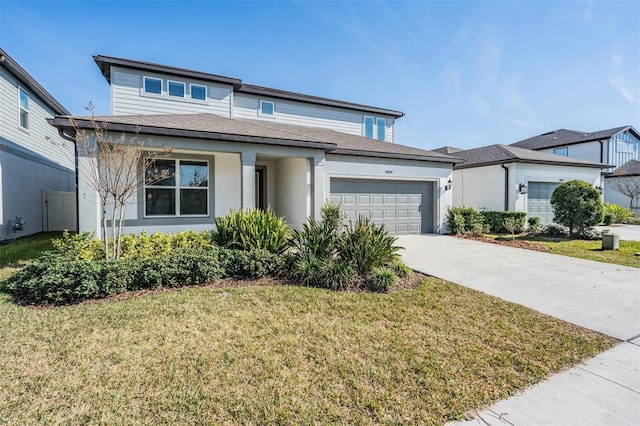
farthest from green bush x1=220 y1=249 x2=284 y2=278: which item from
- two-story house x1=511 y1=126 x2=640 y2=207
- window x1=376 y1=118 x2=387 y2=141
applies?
two-story house x1=511 y1=126 x2=640 y2=207

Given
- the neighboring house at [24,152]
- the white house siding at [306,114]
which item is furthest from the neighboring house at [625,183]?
the neighboring house at [24,152]

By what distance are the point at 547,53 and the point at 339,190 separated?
27.1ft

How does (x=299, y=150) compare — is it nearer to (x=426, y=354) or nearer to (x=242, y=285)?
(x=242, y=285)

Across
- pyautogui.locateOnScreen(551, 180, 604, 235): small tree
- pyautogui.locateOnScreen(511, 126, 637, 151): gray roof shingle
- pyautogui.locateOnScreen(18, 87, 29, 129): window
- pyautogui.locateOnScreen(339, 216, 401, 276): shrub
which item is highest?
pyautogui.locateOnScreen(511, 126, 637, 151): gray roof shingle

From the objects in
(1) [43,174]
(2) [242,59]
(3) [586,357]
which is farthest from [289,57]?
(3) [586,357]

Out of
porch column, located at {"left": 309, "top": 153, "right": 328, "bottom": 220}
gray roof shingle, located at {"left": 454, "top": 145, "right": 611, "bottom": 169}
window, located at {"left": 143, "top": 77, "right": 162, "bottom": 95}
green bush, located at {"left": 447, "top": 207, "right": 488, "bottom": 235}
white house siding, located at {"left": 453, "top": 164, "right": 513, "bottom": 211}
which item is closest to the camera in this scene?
porch column, located at {"left": 309, "top": 153, "right": 328, "bottom": 220}

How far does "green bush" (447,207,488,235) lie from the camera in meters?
13.1

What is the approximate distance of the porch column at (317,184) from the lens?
988cm

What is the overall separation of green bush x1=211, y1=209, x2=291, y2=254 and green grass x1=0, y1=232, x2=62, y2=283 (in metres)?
4.30

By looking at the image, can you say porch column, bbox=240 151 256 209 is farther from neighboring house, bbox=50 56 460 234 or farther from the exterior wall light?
the exterior wall light

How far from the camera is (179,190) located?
393 inches

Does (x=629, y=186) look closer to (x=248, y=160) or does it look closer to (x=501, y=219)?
(x=501, y=219)

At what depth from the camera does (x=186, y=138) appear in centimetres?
823

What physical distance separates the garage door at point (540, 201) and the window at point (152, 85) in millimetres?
18041
